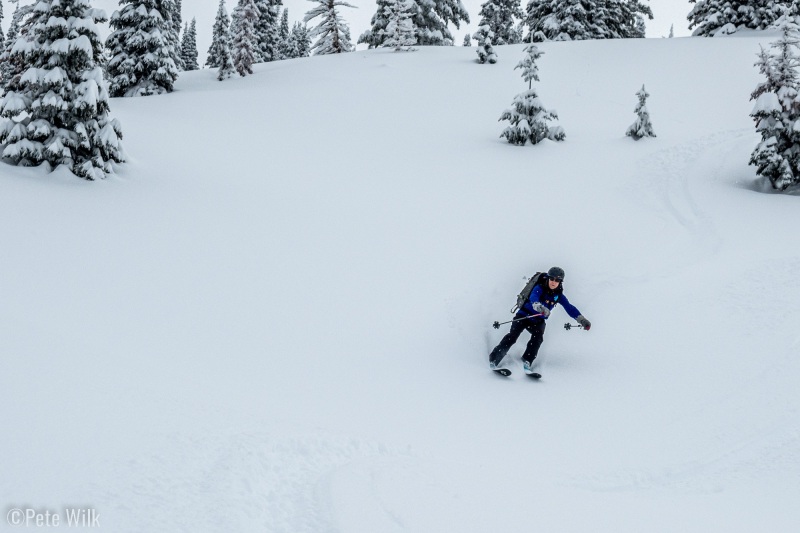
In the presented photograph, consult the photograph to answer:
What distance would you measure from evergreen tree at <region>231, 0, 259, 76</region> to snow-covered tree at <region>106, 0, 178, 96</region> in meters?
4.75

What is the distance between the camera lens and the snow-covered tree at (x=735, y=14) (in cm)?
3372

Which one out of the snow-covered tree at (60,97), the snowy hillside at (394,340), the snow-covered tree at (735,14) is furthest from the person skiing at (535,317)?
the snow-covered tree at (735,14)

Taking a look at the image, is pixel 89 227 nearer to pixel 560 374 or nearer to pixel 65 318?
pixel 65 318

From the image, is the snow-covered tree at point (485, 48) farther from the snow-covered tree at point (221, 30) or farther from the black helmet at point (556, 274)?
the black helmet at point (556, 274)

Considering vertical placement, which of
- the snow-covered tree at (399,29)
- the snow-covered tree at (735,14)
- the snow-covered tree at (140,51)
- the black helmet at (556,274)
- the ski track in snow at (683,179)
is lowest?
the black helmet at (556,274)

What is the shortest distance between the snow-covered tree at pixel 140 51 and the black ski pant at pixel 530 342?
90.2ft

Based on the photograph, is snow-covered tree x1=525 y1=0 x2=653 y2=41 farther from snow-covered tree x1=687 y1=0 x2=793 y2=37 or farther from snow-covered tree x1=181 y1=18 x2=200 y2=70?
snow-covered tree x1=181 y1=18 x2=200 y2=70

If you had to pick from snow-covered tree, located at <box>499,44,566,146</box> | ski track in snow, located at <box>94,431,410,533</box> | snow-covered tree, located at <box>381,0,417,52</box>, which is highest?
snow-covered tree, located at <box>381,0,417,52</box>

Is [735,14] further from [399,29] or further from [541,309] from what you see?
[541,309]

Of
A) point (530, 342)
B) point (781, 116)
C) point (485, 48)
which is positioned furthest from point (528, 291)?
point (485, 48)

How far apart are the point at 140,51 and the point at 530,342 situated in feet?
96.9

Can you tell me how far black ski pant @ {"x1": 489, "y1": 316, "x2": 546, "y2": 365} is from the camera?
8578mm

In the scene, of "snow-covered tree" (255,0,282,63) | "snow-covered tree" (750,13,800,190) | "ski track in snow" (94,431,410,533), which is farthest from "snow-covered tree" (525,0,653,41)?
"ski track in snow" (94,431,410,533)

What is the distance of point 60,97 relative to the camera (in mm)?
12336
